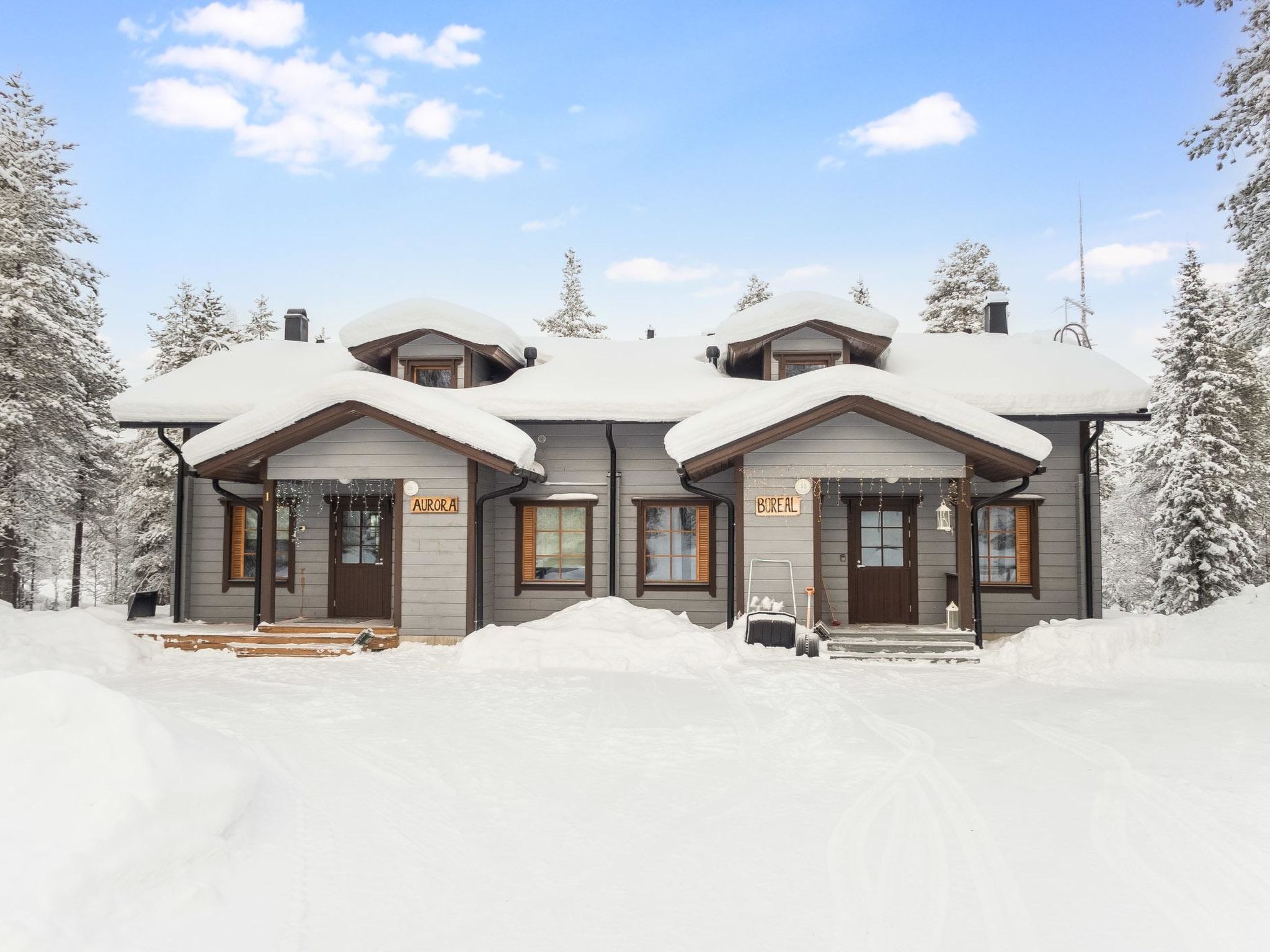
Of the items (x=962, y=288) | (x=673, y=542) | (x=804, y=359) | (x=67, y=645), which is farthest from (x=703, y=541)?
(x=962, y=288)

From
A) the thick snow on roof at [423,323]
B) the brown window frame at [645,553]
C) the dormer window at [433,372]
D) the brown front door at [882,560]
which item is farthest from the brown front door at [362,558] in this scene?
the brown front door at [882,560]

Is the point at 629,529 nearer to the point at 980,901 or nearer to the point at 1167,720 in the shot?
the point at 1167,720

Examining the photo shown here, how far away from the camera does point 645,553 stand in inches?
495

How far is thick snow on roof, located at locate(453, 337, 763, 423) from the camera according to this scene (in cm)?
1234

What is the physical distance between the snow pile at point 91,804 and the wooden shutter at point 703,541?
345 inches

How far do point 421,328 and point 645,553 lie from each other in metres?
5.62

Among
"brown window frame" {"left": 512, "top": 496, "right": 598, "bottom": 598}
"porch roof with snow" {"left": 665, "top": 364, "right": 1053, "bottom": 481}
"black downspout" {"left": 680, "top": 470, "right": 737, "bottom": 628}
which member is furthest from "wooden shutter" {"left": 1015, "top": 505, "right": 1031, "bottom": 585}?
"brown window frame" {"left": 512, "top": 496, "right": 598, "bottom": 598}

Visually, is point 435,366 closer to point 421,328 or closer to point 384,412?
point 421,328

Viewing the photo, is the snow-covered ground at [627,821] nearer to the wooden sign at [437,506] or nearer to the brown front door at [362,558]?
the wooden sign at [437,506]

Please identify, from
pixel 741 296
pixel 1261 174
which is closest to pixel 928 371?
pixel 1261 174

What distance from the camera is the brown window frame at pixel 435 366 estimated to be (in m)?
13.6

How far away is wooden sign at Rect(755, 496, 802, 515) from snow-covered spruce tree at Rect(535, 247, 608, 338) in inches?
844

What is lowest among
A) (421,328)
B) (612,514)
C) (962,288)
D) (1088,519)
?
(1088,519)

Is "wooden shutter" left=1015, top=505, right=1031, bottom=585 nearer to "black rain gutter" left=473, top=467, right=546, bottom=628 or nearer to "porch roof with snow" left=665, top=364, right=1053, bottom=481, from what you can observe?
"porch roof with snow" left=665, top=364, right=1053, bottom=481
